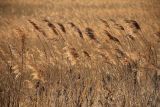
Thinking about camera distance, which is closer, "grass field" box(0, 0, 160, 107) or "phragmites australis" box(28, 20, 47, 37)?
"grass field" box(0, 0, 160, 107)

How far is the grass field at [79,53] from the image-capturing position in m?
4.18

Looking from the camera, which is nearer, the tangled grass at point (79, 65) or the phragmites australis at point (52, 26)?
the tangled grass at point (79, 65)

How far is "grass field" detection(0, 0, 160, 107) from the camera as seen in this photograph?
4.18 meters

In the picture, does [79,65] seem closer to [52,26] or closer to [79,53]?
[79,53]

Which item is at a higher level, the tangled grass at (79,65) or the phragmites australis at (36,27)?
the phragmites australis at (36,27)

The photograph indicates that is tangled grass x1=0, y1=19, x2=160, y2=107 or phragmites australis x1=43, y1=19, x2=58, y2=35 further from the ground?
phragmites australis x1=43, y1=19, x2=58, y2=35

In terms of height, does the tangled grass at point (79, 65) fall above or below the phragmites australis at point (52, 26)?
below

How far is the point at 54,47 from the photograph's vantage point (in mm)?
4359

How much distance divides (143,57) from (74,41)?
712 millimetres

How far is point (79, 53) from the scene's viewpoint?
4.39 metres

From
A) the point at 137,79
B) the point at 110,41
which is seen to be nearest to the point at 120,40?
the point at 110,41

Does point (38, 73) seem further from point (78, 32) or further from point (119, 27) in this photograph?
→ point (119, 27)

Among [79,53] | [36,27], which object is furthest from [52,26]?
[79,53]

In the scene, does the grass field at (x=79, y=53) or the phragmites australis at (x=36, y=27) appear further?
the phragmites australis at (x=36, y=27)
